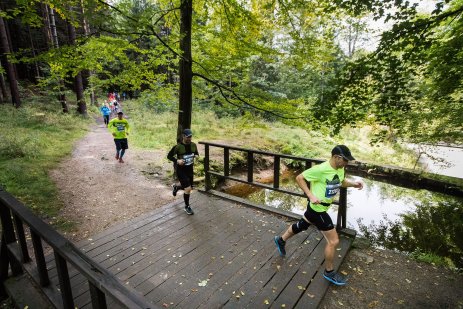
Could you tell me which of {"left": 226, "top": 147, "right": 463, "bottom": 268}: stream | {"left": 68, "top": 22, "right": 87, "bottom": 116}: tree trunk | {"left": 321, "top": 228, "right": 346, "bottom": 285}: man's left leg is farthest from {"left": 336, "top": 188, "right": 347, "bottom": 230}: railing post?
{"left": 68, "top": 22, "right": 87, "bottom": 116}: tree trunk

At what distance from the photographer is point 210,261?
169 inches

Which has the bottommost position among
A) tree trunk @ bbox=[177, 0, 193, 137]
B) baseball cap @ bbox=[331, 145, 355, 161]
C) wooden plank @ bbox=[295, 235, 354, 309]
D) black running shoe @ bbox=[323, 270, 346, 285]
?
wooden plank @ bbox=[295, 235, 354, 309]

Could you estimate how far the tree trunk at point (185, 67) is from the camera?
252 inches

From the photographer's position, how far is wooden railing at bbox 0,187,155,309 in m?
1.68

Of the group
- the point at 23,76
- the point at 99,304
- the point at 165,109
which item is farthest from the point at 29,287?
the point at 23,76

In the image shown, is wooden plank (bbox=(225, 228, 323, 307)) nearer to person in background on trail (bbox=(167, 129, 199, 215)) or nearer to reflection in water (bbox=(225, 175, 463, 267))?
person in background on trail (bbox=(167, 129, 199, 215))

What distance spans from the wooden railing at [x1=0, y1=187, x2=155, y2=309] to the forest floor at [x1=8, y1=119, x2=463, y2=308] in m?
1.54

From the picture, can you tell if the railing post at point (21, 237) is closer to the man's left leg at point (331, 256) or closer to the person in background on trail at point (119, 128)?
the man's left leg at point (331, 256)

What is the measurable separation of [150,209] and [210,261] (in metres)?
2.91

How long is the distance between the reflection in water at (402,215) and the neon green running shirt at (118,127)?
18.4ft

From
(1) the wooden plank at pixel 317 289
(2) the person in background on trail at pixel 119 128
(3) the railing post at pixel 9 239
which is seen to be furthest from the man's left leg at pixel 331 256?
(2) the person in background on trail at pixel 119 128

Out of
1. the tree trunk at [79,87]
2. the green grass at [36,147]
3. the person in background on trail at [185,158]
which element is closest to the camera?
the person in background on trail at [185,158]

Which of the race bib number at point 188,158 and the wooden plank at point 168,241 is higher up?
the race bib number at point 188,158

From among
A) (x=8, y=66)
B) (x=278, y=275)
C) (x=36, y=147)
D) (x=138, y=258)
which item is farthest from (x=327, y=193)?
(x=8, y=66)
